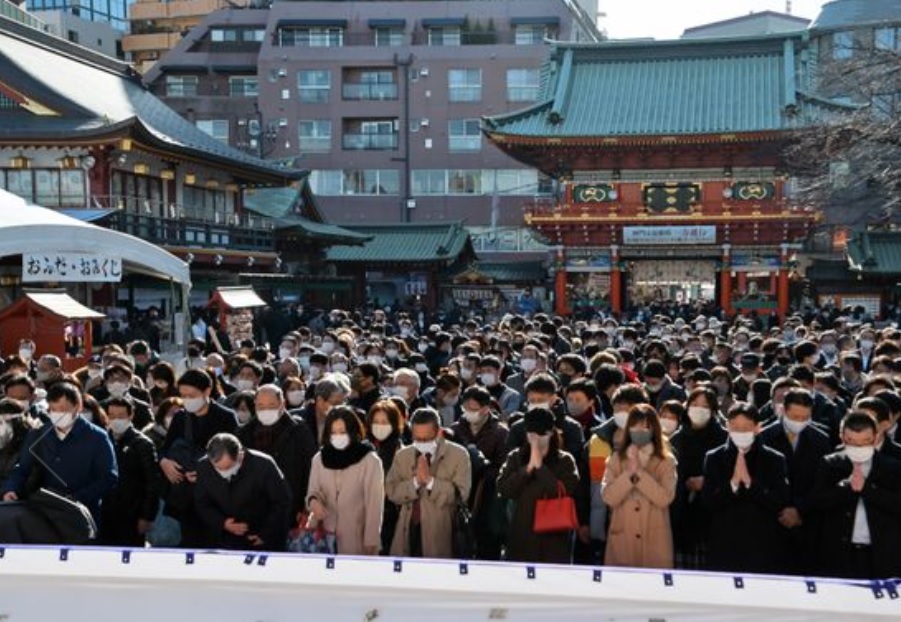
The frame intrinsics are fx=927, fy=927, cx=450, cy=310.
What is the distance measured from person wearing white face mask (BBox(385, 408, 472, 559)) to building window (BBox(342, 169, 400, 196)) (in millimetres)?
40035

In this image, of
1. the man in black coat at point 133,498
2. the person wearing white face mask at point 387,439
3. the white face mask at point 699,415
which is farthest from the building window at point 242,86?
the white face mask at point 699,415

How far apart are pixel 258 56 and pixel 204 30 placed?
14.3 feet

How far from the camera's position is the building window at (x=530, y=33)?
45594mm

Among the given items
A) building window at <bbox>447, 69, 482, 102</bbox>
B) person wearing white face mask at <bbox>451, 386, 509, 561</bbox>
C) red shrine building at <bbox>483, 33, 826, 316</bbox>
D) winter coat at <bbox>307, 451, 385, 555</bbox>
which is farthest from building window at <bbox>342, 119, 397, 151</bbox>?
winter coat at <bbox>307, 451, 385, 555</bbox>

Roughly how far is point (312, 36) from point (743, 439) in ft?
148

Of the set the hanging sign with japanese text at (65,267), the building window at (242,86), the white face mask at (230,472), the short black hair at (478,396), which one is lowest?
the white face mask at (230,472)

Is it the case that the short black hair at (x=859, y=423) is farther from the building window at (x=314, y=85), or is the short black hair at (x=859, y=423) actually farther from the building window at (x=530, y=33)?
the building window at (x=314, y=85)

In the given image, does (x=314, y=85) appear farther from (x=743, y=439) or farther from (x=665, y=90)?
(x=743, y=439)

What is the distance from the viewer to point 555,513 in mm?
5441

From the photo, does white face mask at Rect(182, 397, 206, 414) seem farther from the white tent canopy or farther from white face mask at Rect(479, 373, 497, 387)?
the white tent canopy

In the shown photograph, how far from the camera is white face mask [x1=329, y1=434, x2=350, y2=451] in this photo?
5.58 m

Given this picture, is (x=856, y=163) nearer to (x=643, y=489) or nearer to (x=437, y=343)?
(x=437, y=343)

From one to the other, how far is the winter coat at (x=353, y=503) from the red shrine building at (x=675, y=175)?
2381 centimetres

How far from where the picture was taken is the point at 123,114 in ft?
84.5
